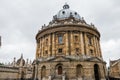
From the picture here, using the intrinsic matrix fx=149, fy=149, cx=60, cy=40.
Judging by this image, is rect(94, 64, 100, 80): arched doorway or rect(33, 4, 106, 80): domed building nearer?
rect(33, 4, 106, 80): domed building

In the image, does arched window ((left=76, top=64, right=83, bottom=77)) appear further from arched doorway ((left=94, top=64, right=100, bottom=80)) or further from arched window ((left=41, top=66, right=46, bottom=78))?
arched window ((left=41, top=66, right=46, bottom=78))

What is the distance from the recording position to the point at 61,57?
112ft

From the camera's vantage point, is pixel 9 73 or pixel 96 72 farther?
pixel 9 73

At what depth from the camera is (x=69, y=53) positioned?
34906 mm

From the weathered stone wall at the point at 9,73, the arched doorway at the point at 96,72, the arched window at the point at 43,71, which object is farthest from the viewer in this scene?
the weathered stone wall at the point at 9,73

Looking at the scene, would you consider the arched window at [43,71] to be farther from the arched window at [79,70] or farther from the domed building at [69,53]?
the arched window at [79,70]

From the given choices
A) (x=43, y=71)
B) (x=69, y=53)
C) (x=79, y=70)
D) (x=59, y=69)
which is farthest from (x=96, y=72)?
(x=43, y=71)

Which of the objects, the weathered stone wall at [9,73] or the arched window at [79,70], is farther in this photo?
the weathered stone wall at [9,73]


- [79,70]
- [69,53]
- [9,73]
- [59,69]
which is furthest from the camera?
[9,73]

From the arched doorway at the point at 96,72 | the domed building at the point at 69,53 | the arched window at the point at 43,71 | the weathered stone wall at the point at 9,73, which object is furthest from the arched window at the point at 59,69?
the weathered stone wall at the point at 9,73

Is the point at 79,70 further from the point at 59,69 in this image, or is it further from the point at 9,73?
the point at 9,73

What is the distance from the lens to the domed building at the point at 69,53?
3328cm

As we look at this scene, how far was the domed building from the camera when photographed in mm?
33281

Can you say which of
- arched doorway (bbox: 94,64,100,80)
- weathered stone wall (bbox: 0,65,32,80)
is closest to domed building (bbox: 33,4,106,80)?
arched doorway (bbox: 94,64,100,80)
